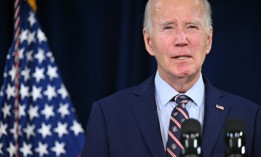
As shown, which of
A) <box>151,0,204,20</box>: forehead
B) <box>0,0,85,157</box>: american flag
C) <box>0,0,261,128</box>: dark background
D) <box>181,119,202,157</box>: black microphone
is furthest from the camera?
<box>0,0,261,128</box>: dark background

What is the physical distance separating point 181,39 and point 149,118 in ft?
1.16

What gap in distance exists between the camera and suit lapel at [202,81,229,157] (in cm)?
200

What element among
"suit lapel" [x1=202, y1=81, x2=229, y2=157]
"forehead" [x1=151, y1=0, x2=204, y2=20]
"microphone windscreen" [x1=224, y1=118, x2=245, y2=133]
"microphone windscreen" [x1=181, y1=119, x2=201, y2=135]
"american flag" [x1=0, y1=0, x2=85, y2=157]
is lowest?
"american flag" [x1=0, y1=0, x2=85, y2=157]

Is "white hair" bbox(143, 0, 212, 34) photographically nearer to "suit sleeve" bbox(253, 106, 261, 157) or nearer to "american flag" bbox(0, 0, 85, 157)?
"suit sleeve" bbox(253, 106, 261, 157)

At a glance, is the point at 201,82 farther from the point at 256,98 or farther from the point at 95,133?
the point at 256,98

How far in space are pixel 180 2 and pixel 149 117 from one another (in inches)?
19.7

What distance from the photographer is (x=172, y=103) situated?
2170 millimetres

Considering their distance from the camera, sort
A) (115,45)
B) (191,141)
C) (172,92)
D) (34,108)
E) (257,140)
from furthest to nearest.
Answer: (115,45)
(34,108)
(172,92)
(257,140)
(191,141)

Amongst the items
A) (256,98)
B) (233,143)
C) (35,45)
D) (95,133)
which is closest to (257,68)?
(256,98)

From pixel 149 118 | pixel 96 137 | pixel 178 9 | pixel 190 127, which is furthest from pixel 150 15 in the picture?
pixel 190 127

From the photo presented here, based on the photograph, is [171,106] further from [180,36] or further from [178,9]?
[178,9]

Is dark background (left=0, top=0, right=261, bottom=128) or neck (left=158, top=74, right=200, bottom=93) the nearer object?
neck (left=158, top=74, right=200, bottom=93)

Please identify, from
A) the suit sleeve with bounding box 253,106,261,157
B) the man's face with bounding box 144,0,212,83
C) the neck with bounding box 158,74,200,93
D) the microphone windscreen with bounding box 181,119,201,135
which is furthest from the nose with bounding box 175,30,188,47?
the microphone windscreen with bounding box 181,119,201,135

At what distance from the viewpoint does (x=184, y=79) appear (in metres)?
→ 2.15
